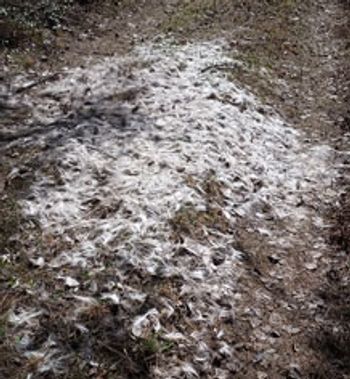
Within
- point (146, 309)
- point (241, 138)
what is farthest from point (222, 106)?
point (146, 309)

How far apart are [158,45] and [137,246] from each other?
9460 mm

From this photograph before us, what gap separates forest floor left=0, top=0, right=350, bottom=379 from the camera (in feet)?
25.2

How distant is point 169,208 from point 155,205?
0.78ft

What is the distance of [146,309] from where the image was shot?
7.93 m

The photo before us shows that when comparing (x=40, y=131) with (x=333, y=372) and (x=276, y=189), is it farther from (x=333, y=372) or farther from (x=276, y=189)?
(x=333, y=372)

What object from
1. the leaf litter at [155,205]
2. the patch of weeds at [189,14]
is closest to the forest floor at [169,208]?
the leaf litter at [155,205]

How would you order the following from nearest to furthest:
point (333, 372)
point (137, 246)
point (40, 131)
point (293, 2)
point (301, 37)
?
point (333, 372) → point (137, 246) → point (40, 131) → point (301, 37) → point (293, 2)

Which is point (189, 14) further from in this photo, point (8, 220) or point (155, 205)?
point (8, 220)

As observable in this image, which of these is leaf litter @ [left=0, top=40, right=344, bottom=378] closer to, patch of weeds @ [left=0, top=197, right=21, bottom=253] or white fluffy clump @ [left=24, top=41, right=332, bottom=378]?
white fluffy clump @ [left=24, top=41, right=332, bottom=378]

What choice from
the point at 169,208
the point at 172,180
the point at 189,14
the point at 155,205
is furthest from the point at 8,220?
the point at 189,14

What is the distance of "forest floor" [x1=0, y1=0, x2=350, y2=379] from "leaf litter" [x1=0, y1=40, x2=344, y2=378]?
0.03 m

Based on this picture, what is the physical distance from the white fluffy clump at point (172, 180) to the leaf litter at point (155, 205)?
3 centimetres

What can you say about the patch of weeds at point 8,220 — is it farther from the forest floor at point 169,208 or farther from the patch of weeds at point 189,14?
the patch of weeds at point 189,14

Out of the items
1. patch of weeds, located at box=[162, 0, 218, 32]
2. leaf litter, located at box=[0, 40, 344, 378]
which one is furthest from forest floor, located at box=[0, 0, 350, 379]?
patch of weeds, located at box=[162, 0, 218, 32]
